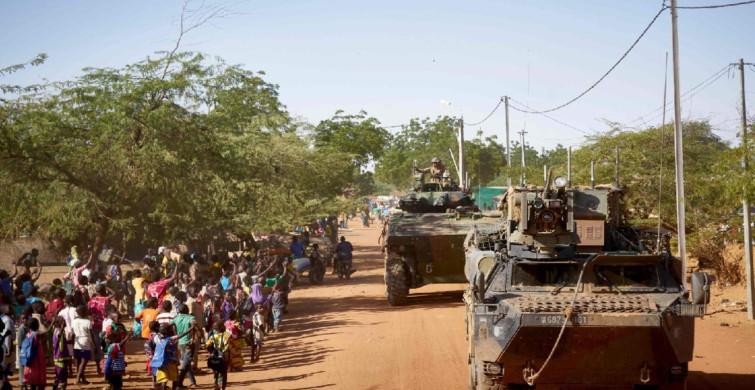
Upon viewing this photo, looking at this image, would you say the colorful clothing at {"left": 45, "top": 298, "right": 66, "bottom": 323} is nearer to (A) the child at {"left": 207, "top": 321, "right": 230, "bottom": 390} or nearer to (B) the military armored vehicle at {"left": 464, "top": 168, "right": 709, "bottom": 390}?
(A) the child at {"left": 207, "top": 321, "right": 230, "bottom": 390}

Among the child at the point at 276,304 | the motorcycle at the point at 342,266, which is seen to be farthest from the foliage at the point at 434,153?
the child at the point at 276,304

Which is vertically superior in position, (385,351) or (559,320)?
(559,320)

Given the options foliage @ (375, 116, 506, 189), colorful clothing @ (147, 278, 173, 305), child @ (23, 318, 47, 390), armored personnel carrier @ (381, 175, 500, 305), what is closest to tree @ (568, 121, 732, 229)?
armored personnel carrier @ (381, 175, 500, 305)

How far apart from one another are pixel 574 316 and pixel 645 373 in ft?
3.25

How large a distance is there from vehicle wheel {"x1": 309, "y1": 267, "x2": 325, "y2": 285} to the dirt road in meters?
5.63

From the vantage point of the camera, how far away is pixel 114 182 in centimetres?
1730

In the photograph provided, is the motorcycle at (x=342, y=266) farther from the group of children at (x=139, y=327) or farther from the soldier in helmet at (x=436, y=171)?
the group of children at (x=139, y=327)

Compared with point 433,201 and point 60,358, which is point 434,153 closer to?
point 433,201

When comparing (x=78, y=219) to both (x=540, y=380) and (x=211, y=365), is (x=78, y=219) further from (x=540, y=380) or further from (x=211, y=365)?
(x=540, y=380)

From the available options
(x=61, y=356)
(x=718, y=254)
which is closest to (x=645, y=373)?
(x=61, y=356)

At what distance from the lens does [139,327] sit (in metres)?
14.5

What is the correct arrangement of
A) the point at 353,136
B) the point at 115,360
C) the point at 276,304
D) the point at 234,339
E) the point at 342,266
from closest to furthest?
1. the point at 115,360
2. the point at 234,339
3. the point at 276,304
4. the point at 342,266
5. the point at 353,136

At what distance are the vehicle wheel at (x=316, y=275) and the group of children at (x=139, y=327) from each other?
9751 millimetres

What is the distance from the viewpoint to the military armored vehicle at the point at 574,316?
28.4 feet
